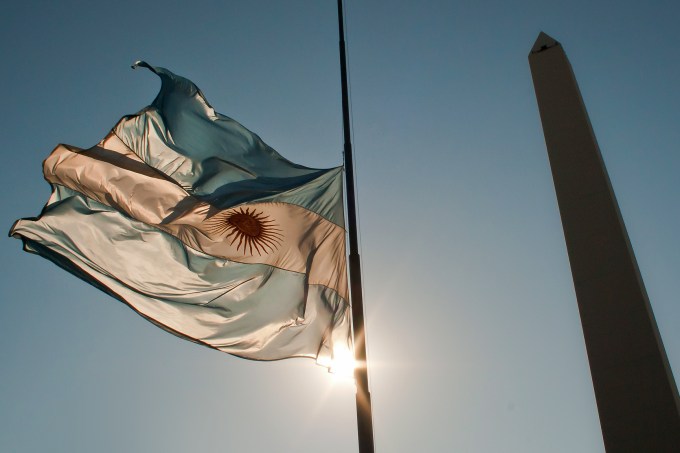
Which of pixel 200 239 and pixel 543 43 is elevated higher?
pixel 543 43

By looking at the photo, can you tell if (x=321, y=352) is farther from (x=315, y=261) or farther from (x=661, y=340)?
(x=661, y=340)

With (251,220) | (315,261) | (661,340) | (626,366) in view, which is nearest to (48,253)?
(251,220)

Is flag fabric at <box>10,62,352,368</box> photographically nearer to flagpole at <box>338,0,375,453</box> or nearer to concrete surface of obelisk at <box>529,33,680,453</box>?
flagpole at <box>338,0,375,453</box>

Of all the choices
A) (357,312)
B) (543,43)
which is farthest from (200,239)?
(543,43)

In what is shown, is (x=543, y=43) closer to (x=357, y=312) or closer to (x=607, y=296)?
(x=607, y=296)

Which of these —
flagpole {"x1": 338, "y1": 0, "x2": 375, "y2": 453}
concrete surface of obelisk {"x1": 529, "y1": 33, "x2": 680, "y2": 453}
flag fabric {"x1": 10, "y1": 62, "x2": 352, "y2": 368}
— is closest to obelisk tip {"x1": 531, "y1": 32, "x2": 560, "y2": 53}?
concrete surface of obelisk {"x1": 529, "y1": 33, "x2": 680, "y2": 453}

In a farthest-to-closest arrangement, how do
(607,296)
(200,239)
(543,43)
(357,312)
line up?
(543,43) < (607,296) < (200,239) < (357,312)
